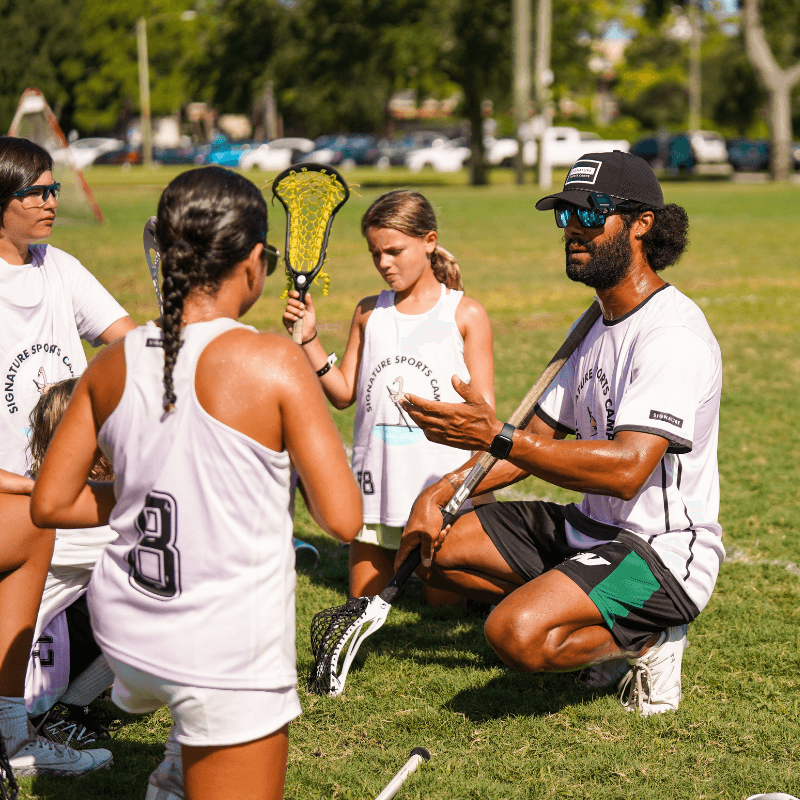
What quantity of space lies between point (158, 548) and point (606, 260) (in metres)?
2.15

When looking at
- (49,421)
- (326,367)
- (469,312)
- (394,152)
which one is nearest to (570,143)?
(394,152)

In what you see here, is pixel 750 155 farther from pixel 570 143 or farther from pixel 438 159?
pixel 438 159

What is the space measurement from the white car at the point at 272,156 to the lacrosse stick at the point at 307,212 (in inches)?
1764

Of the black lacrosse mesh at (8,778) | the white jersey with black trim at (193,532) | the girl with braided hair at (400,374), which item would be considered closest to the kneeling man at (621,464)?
the girl with braided hair at (400,374)

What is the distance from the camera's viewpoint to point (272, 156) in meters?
49.5

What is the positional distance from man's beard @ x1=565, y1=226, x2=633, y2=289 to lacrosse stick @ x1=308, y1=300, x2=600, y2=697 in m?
0.22

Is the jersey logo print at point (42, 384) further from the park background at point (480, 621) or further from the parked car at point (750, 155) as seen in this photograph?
the parked car at point (750, 155)

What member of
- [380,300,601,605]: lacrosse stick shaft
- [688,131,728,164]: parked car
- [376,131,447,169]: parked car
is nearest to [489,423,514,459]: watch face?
[380,300,601,605]: lacrosse stick shaft

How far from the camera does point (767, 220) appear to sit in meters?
24.0

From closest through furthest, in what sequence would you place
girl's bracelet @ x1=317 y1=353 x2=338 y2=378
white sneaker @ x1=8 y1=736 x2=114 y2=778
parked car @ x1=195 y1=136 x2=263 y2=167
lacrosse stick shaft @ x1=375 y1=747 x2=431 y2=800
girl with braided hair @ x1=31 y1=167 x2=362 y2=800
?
girl with braided hair @ x1=31 y1=167 x2=362 y2=800
lacrosse stick shaft @ x1=375 y1=747 x2=431 y2=800
white sneaker @ x1=8 y1=736 x2=114 y2=778
girl's bracelet @ x1=317 y1=353 x2=338 y2=378
parked car @ x1=195 y1=136 x2=263 y2=167

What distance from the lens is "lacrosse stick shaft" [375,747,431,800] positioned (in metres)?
3.11

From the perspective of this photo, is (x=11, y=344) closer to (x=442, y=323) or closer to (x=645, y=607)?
(x=442, y=323)

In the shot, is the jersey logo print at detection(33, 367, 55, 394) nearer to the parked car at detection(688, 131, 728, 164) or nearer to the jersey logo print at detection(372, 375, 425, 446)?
the jersey logo print at detection(372, 375, 425, 446)

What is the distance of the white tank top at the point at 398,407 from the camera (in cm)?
455
